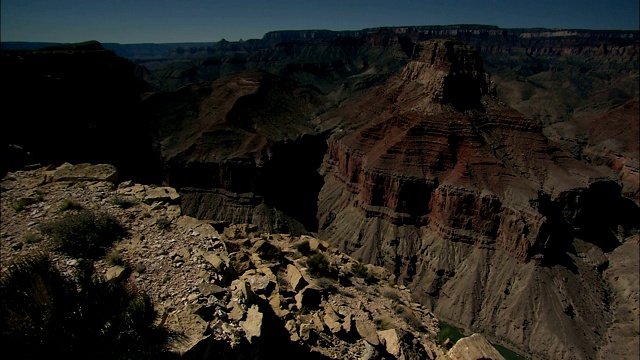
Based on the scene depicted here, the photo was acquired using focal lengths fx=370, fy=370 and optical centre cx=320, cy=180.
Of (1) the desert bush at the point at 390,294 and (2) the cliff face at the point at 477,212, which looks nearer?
(1) the desert bush at the point at 390,294

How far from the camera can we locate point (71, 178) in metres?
18.7

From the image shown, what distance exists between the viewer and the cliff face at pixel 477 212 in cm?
4606

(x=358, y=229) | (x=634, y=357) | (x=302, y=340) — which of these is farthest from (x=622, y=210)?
(x=302, y=340)

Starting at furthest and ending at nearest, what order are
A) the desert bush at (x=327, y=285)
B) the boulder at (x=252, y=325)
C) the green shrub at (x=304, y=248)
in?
the green shrub at (x=304, y=248)
the desert bush at (x=327, y=285)
the boulder at (x=252, y=325)

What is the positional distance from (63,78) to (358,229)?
44.7m

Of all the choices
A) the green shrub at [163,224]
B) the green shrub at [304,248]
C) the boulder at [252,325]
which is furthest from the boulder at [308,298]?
the green shrub at [304,248]

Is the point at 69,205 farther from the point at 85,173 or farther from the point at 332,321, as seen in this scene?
the point at 332,321

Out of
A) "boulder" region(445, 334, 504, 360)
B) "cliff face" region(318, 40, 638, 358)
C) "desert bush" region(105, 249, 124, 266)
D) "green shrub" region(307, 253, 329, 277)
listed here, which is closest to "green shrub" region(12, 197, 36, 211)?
"desert bush" region(105, 249, 124, 266)

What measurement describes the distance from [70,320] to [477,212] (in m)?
50.7

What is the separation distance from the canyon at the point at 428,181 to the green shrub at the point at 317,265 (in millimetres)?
→ 17756

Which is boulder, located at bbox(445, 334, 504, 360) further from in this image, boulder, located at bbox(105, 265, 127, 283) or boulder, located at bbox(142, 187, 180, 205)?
boulder, located at bbox(142, 187, 180, 205)

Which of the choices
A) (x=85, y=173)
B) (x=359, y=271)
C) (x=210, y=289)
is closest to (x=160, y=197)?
(x=85, y=173)

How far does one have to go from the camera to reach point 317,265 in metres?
24.4

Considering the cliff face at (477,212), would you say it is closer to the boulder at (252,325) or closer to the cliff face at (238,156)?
the cliff face at (238,156)
